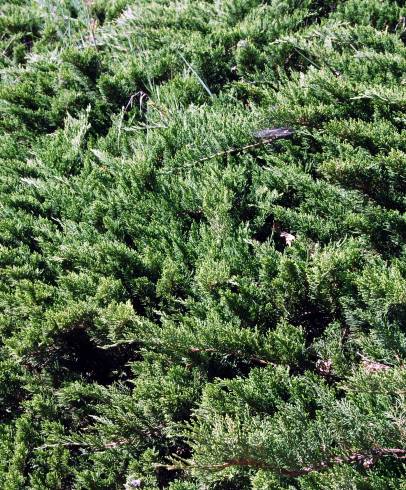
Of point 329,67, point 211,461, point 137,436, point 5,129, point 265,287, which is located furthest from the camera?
point 5,129

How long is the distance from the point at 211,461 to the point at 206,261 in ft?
3.00

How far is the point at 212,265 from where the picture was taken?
2.39 meters

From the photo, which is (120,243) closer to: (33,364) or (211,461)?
(33,364)

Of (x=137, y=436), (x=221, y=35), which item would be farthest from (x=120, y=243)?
(x=221, y=35)

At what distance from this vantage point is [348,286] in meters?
2.23

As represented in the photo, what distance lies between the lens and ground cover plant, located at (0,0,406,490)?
76.8 inches

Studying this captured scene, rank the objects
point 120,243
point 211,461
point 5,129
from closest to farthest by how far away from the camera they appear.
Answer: point 211,461 < point 120,243 < point 5,129

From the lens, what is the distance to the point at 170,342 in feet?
7.20

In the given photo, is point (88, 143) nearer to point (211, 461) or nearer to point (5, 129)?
point (5, 129)

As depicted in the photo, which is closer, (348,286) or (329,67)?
(348,286)

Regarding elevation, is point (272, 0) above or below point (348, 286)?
above

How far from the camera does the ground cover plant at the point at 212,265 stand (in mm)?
1950

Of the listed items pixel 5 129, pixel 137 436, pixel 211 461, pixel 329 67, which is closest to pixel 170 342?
pixel 137 436

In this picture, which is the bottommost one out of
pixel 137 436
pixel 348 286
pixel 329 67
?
pixel 137 436
